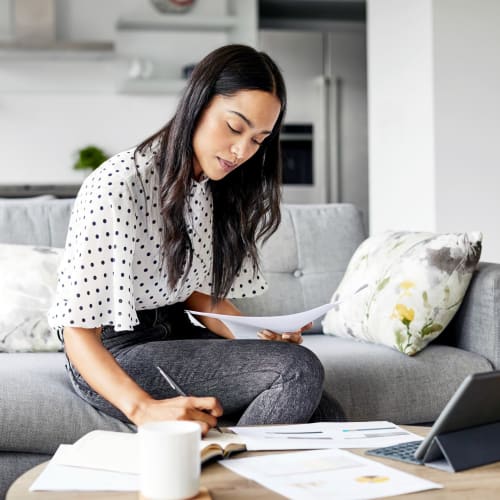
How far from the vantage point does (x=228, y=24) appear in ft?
18.5

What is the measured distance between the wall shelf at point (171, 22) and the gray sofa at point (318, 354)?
3.22 m

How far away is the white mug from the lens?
0.95 metres

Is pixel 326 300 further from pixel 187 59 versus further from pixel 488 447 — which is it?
pixel 187 59

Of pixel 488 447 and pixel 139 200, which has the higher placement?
pixel 139 200

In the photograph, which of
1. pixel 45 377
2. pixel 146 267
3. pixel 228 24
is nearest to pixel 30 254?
pixel 45 377

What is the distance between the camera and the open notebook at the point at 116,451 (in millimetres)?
1089

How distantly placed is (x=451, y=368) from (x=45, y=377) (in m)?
1.02

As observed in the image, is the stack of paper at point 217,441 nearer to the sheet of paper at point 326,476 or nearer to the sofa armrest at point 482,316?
the sheet of paper at point 326,476

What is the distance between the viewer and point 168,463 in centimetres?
95

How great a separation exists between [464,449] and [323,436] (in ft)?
0.76

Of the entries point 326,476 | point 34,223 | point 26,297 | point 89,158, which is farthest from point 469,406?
point 89,158

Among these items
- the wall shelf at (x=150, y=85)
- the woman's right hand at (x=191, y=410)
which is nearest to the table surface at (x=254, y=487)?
the woman's right hand at (x=191, y=410)

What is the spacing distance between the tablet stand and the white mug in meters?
0.34

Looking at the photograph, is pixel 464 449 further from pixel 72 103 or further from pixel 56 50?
pixel 72 103
